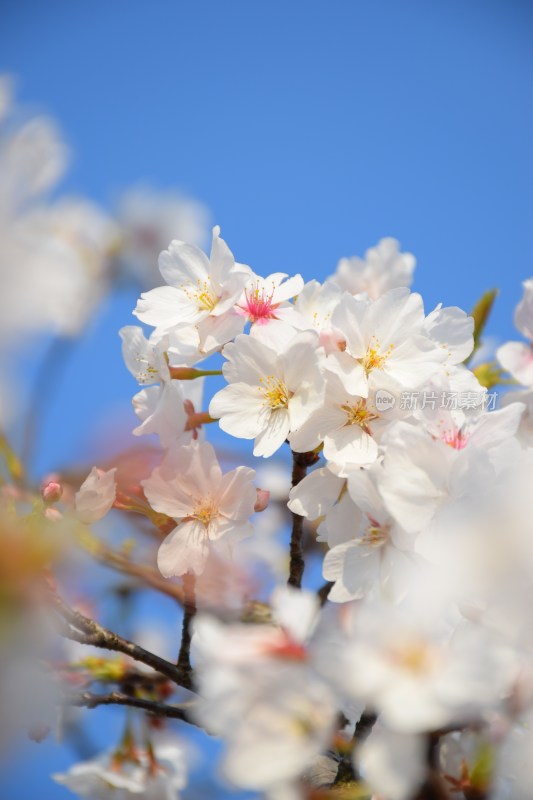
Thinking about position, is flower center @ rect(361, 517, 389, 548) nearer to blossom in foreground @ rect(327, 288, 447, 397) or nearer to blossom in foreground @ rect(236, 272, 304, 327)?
blossom in foreground @ rect(327, 288, 447, 397)

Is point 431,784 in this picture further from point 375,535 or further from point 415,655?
point 375,535

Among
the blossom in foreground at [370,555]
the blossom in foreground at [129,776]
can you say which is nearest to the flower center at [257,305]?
the blossom in foreground at [370,555]

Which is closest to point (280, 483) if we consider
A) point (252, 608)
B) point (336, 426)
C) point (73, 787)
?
point (252, 608)

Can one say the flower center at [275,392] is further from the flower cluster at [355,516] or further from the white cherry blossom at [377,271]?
the white cherry blossom at [377,271]

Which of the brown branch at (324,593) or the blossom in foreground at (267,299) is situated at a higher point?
the blossom in foreground at (267,299)

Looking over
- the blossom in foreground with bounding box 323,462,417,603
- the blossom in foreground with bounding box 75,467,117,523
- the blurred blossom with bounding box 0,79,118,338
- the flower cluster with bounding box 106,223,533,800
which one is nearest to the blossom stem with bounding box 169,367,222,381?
the flower cluster with bounding box 106,223,533,800

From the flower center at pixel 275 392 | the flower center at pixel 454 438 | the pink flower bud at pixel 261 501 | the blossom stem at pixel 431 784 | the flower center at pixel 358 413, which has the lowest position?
the blossom stem at pixel 431 784

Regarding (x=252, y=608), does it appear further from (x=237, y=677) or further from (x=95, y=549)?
(x=237, y=677)
